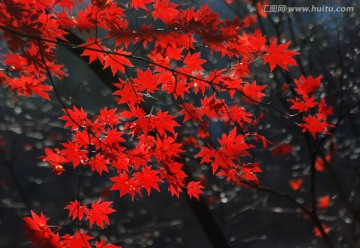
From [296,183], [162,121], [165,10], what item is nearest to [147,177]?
[162,121]

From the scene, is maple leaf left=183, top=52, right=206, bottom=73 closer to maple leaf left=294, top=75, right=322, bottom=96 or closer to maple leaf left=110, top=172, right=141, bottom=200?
maple leaf left=294, top=75, right=322, bottom=96

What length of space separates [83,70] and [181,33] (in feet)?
37.7

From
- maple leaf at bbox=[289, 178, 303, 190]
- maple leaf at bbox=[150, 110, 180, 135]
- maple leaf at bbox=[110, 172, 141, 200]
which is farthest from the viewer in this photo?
maple leaf at bbox=[289, 178, 303, 190]

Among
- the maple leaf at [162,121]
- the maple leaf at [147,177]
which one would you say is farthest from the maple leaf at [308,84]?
the maple leaf at [147,177]

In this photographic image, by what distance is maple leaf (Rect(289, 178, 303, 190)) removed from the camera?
35.3ft

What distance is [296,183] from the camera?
1088 cm

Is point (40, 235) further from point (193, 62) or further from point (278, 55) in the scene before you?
point (278, 55)

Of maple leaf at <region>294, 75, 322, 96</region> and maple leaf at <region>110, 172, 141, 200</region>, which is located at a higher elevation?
maple leaf at <region>294, 75, 322, 96</region>

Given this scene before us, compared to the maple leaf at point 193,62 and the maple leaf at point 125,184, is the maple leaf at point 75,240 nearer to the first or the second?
the maple leaf at point 125,184

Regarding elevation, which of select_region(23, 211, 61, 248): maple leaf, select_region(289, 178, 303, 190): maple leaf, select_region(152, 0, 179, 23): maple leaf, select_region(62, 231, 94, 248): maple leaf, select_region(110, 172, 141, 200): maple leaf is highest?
select_region(152, 0, 179, 23): maple leaf

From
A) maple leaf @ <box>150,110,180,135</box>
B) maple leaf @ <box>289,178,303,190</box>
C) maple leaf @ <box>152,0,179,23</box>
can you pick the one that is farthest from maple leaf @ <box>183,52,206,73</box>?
maple leaf @ <box>289,178,303,190</box>

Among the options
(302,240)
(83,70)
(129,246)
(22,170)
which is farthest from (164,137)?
(22,170)

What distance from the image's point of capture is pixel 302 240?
973 cm

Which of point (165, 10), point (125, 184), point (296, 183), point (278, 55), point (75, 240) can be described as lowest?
point (296, 183)
